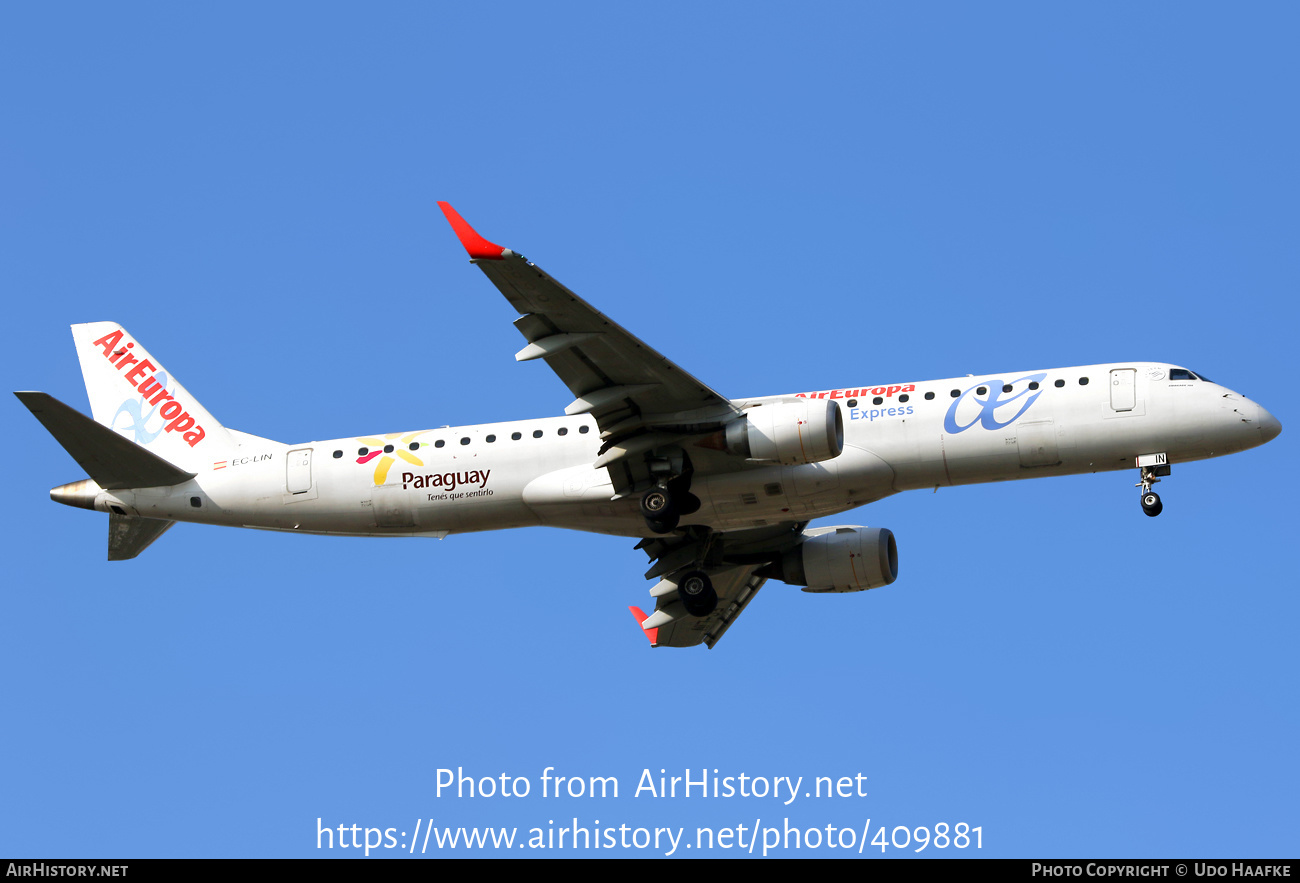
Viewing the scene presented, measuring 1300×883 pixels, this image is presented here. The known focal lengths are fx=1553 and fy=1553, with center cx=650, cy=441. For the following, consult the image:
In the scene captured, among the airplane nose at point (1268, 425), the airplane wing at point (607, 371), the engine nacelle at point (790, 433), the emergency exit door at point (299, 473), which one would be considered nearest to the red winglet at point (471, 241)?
the airplane wing at point (607, 371)

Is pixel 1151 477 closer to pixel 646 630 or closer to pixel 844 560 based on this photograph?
pixel 844 560

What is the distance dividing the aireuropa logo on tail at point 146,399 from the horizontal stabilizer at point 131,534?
2288mm

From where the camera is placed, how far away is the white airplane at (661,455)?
115ft

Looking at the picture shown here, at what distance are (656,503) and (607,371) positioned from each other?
11.4 ft

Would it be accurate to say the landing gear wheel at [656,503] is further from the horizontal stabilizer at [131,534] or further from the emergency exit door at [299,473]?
the horizontal stabilizer at [131,534]

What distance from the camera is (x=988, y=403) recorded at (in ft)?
116

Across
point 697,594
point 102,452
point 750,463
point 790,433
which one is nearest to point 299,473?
point 102,452
